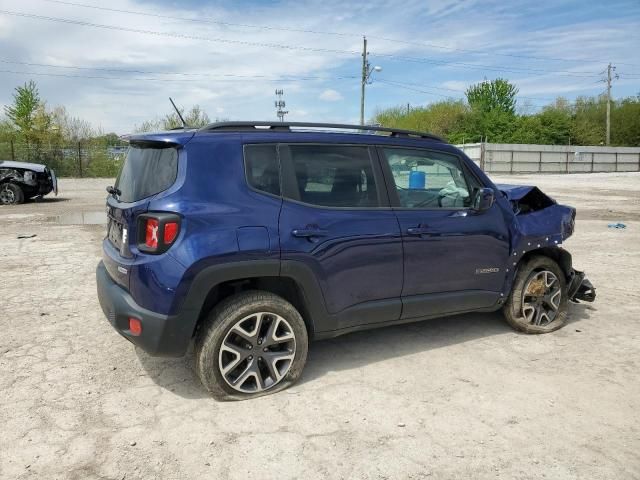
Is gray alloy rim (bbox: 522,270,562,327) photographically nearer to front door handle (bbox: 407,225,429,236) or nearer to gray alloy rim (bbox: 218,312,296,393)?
front door handle (bbox: 407,225,429,236)

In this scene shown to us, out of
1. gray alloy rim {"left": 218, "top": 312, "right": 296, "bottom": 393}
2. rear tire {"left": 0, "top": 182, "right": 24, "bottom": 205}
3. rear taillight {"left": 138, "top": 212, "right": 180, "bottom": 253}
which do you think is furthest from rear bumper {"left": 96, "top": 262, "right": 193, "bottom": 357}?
rear tire {"left": 0, "top": 182, "right": 24, "bottom": 205}

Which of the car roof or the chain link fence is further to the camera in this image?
the chain link fence

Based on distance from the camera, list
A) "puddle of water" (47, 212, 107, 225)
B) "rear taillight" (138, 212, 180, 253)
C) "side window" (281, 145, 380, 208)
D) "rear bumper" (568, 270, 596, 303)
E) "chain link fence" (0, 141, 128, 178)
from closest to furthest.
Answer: "rear taillight" (138, 212, 180, 253)
"side window" (281, 145, 380, 208)
"rear bumper" (568, 270, 596, 303)
"puddle of water" (47, 212, 107, 225)
"chain link fence" (0, 141, 128, 178)

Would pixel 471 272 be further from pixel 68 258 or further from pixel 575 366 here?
pixel 68 258

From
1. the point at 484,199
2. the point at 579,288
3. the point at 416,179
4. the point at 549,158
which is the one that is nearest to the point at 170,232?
the point at 416,179

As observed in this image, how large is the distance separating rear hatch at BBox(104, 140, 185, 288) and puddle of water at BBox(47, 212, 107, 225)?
333 inches

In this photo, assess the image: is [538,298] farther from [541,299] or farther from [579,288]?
[579,288]

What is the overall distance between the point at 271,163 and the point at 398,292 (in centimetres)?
133

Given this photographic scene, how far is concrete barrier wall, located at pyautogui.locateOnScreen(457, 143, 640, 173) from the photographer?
45281 mm

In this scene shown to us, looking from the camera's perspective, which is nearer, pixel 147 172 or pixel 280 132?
pixel 147 172

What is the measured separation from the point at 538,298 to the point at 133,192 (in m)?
3.51

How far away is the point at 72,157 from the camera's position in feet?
105

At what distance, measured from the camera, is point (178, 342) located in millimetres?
3221

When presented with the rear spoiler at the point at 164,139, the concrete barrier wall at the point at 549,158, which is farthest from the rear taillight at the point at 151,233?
the concrete barrier wall at the point at 549,158
